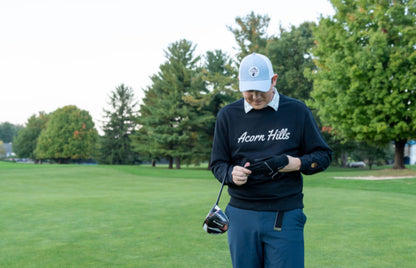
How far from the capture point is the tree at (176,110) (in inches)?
1900

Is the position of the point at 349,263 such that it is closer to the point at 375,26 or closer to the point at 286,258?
the point at 286,258

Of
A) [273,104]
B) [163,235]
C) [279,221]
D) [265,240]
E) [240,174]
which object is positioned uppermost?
[273,104]

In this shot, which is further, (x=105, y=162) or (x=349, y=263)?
(x=105, y=162)

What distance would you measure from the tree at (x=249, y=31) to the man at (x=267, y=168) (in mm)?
47240

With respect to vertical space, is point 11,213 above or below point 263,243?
below

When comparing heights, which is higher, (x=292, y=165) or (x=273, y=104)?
(x=273, y=104)

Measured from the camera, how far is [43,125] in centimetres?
10012

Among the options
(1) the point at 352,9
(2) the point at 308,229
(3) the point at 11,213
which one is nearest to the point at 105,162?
(1) the point at 352,9

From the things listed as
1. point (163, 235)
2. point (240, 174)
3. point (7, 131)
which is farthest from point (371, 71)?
point (7, 131)

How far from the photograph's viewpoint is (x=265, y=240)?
2.86 metres

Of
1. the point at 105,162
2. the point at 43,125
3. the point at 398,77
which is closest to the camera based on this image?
the point at 398,77

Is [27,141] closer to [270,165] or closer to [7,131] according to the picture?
[7,131]

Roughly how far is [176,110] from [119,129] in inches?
838

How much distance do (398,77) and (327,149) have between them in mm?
25000
